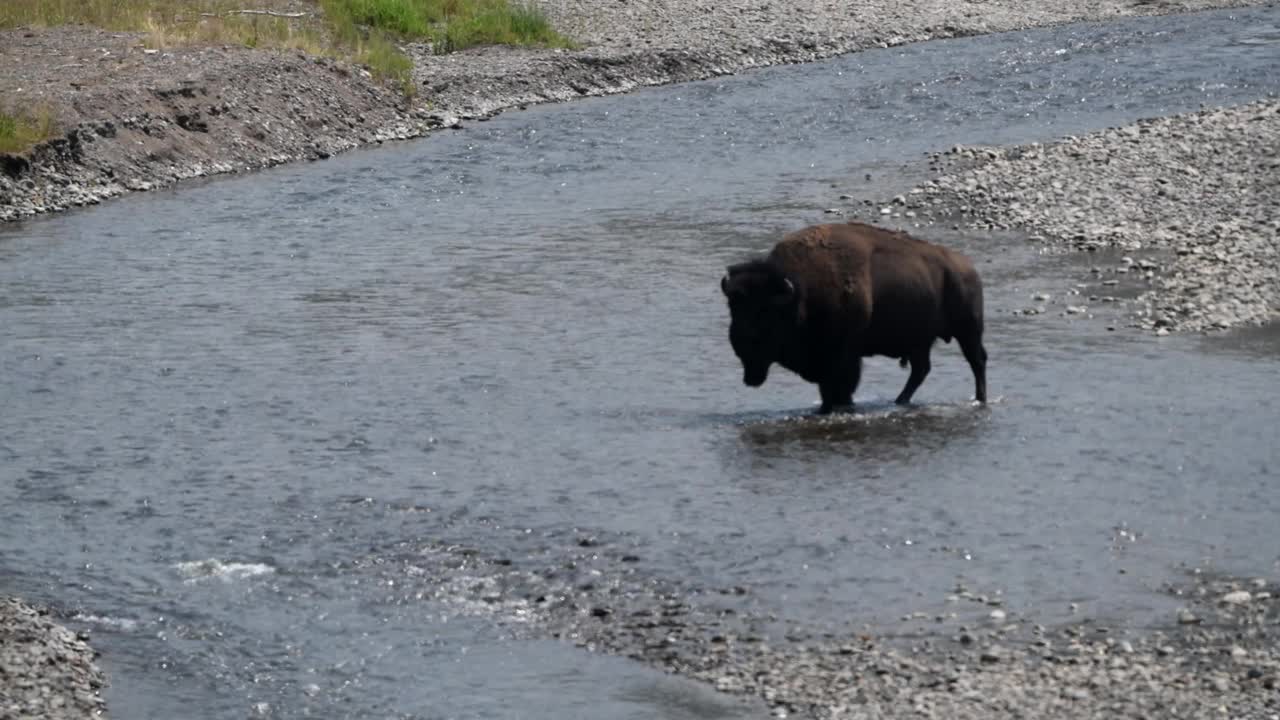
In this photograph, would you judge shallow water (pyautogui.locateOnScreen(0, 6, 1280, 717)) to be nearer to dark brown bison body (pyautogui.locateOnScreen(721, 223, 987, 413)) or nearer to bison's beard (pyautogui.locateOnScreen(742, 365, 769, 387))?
bison's beard (pyautogui.locateOnScreen(742, 365, 769, 387))

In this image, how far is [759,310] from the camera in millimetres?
15242

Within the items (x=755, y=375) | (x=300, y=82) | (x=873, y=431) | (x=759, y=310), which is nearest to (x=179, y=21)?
(x=300, y=82)

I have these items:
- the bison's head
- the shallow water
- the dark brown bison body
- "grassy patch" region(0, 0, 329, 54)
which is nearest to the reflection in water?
the shallow water

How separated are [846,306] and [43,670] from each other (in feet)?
22.0

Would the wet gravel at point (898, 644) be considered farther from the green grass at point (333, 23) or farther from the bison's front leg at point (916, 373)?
the green grass at point (333, 23)

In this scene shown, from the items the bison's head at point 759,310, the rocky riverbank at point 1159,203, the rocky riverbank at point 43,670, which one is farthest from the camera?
the rocky riverbank at point 1159,203

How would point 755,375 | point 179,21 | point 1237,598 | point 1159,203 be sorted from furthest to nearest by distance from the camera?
point 179,21, point 1159,203, point 755,375, point 1237,598

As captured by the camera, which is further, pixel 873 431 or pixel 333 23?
pixel 333 23

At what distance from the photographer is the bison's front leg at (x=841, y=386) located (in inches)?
611

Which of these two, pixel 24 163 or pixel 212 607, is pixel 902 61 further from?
pixel 212 607

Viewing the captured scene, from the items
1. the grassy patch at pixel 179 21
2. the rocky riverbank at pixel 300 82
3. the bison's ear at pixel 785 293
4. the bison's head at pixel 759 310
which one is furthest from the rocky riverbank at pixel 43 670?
the grassy patch at pixel 179 21

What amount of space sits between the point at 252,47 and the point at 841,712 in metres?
24.8

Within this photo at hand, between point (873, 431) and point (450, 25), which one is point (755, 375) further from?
point (450, 25)

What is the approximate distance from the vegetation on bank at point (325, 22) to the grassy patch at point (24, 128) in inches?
197
